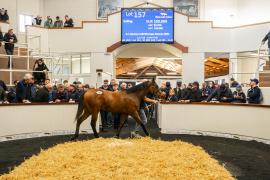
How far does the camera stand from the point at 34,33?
77.4ft

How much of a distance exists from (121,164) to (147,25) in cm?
1622

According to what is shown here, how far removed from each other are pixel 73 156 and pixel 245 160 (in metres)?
3.64

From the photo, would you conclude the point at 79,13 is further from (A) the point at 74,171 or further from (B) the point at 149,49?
(A) the point at 74,171

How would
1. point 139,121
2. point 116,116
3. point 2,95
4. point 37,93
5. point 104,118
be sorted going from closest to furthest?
point 139,121 < point 2,95 < point 37,93 < point 116,116 < point 104,118

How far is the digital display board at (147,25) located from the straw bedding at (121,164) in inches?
560

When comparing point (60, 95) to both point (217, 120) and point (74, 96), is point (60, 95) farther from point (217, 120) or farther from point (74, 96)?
point (217, 120)

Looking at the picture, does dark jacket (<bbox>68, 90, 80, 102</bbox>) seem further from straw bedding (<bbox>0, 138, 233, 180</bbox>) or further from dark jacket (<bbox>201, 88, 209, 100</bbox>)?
straw bedding (<bbox>0, 138, 233, 180</bbox>)

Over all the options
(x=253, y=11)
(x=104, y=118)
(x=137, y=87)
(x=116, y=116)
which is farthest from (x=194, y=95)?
(x=253, y=11)

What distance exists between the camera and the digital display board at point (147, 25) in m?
22.7

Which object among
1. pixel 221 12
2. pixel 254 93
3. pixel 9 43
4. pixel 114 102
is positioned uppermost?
pixel 221 12

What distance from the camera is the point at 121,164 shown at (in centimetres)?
718

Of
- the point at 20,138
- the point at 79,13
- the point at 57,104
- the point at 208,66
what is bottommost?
the point at 20,138

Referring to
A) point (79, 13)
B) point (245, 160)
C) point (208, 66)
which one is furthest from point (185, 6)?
point (245, 160)

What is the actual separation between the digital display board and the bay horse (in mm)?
11584
